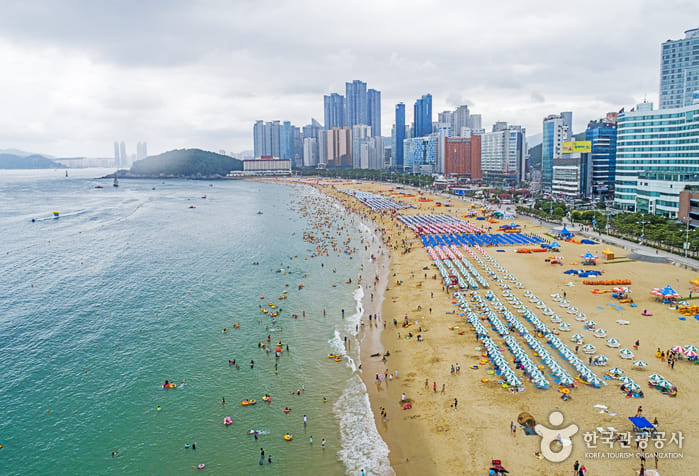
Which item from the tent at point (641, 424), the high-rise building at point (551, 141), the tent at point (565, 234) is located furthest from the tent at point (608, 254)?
the high-rise building at point (551, 141)

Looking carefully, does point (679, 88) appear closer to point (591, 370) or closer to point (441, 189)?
point (441, 189)

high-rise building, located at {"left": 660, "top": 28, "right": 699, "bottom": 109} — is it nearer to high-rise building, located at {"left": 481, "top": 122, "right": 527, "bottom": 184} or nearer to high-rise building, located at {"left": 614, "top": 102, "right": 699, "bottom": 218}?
high-rise building, located at {"left": 481, "top": 122, "right": 527, "bottom": 184}

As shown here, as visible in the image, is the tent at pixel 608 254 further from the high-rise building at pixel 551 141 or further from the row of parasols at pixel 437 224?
the high-rise building at pixel 551 141

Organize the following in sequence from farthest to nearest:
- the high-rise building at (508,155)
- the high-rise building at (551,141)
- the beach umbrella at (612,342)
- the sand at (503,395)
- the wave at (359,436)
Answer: the high-rise building at (508,155), the high-rise building at (551,141), the beach umbrella at (612,342), the wave at (359,436), the sand at (503,395)

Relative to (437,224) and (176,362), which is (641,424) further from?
(437,224)

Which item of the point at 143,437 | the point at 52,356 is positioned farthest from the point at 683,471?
the point at 52,356

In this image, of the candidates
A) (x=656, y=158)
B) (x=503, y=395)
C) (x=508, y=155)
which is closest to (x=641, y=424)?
(x=503, y=395)
